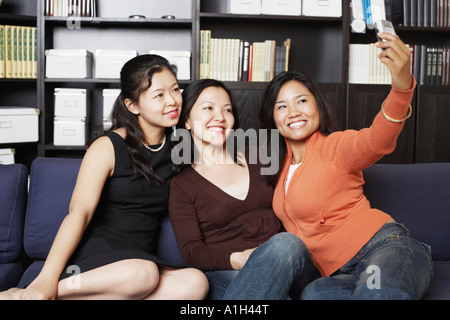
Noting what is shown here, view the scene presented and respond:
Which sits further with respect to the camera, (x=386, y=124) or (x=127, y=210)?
(x=127, y=210)

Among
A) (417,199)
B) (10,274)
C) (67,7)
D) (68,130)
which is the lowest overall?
(10,274)

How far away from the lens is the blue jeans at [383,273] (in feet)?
3.53

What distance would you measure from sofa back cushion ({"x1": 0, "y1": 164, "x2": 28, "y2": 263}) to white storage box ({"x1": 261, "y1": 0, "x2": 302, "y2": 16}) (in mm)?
1898

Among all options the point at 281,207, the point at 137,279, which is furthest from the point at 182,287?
the point at 281,207

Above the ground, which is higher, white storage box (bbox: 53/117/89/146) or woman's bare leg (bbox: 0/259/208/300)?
white storage box (bbox: 53/117/89/146)

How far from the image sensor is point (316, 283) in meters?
1.22

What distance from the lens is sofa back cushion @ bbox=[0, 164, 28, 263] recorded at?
1531mm

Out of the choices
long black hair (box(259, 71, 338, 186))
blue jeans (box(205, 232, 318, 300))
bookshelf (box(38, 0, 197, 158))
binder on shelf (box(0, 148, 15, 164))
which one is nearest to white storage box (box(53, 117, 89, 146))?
bookshelf (box(38, 0, 197, 158))

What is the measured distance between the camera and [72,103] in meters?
2.87

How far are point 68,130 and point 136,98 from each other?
59.9 inches

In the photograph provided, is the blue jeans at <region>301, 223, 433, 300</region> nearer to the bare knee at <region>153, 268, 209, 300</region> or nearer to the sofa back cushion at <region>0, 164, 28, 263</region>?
the bare knee at <region>153, 268, 209, 300</region>

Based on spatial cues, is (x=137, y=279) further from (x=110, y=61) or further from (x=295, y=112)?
(x=110, y=61)

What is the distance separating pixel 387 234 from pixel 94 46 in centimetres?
255
